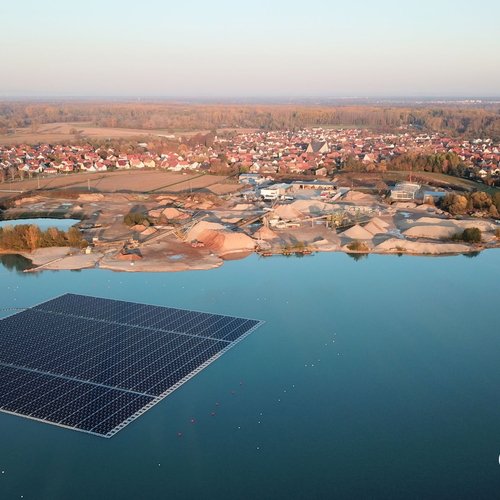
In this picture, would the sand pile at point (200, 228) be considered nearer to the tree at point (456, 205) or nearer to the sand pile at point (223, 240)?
the sand pile at point (223, 240)

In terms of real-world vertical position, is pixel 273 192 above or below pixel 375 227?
above

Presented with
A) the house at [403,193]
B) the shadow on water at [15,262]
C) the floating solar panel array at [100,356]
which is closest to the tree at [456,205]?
the house at [403,193]

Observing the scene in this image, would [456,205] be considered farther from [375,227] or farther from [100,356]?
[100,356]

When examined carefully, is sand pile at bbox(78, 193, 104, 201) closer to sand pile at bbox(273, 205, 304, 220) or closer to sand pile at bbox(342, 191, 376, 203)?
sand pile at bbox(273, 205, 304, 220)

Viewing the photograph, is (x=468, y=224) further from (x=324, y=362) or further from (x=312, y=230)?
(x=324, y=362)

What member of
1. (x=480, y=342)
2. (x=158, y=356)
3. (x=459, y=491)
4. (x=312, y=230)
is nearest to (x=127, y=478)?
(x=158, y=356)

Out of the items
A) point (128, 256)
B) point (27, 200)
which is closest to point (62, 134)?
point (27, 200)
